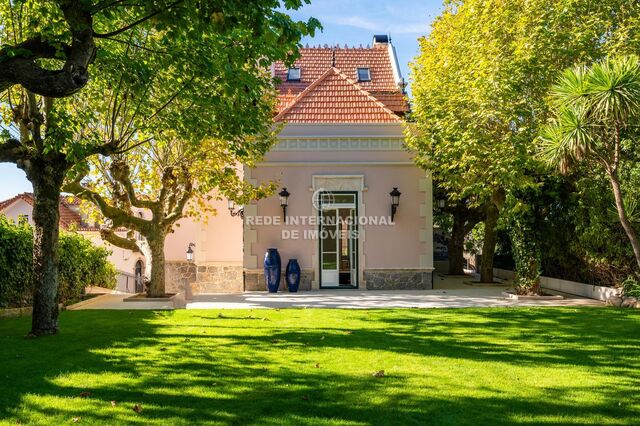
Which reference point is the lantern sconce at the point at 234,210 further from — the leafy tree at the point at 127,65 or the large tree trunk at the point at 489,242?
the large tree trunk at the point at 489,242

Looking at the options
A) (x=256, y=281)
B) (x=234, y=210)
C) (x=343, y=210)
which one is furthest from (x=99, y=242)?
(x=343, y=210)

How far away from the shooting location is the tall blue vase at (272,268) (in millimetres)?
14461

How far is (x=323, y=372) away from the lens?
18.6ft

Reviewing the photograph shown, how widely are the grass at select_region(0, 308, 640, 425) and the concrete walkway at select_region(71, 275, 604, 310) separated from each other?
230cm

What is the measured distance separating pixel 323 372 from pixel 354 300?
23.0 feet

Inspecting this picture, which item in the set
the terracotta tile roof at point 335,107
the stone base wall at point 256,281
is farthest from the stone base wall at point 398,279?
the terracotta tile roof at point 335,107

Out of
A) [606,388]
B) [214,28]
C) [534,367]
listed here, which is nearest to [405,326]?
[534,367]

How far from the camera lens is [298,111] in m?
15.5

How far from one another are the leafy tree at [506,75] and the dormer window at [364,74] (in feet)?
23.5

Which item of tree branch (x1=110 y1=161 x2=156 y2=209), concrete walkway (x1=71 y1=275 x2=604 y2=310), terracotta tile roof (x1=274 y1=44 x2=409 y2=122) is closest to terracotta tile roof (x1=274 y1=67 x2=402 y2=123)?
terracotta tile roof (x1=274 y1=44 x2=409 y2=122)

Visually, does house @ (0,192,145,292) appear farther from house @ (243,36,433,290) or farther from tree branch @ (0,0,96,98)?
tree branch @ (0,0,96,98)

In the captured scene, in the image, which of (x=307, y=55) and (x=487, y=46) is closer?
(x=487, y=46)

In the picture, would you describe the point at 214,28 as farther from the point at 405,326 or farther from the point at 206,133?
the point at 405,326

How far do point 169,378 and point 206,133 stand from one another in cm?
462
